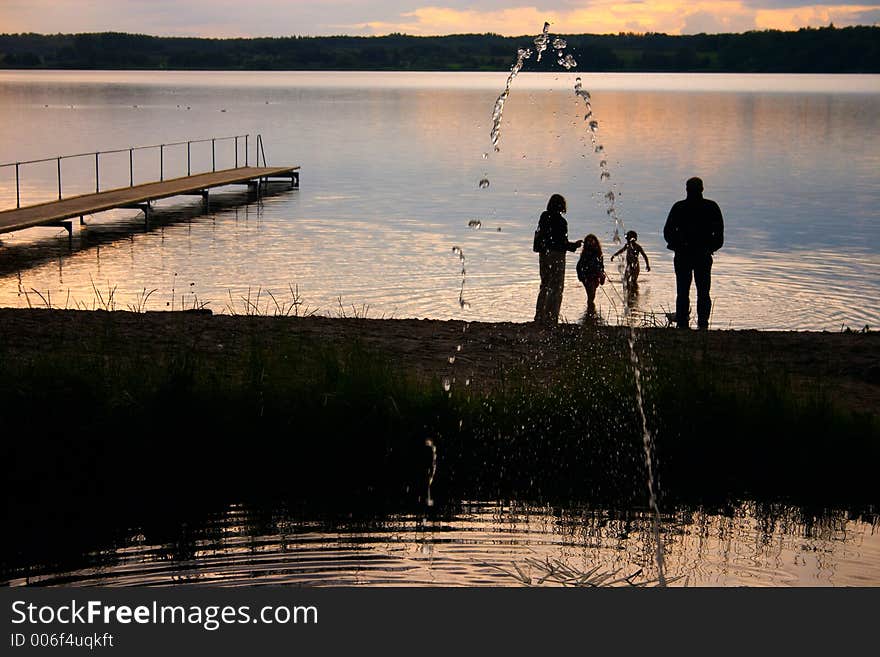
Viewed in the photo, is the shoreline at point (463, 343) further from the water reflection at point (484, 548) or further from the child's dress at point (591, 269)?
the child's dress at point (591, 269)

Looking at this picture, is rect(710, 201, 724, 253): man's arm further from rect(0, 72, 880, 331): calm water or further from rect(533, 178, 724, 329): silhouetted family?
rect(0, 72, 880, 331): calm water

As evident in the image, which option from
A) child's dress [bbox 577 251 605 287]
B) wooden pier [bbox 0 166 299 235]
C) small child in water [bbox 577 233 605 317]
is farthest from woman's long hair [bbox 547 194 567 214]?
wooden pier [bbox 0 166 299 235]

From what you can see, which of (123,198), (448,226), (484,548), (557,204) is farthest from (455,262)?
(484,548)

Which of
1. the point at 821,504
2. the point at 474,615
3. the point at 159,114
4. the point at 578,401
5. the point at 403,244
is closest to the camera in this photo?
the point at 474,615

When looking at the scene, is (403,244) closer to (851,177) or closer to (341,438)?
(341,438)

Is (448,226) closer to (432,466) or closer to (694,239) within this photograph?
(694,239)

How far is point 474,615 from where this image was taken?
6414 millimetres

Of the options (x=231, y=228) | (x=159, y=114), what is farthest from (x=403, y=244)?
(x=159, y=114)

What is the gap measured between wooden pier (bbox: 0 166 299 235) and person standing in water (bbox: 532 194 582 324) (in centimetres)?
1240

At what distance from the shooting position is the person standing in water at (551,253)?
50.1 feet

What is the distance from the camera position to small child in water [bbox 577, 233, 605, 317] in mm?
16219

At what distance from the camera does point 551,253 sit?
1539 centimetres

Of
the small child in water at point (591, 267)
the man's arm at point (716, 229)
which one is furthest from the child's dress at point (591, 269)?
the man's arm at point (716, 229)

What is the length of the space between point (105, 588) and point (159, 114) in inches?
4054
